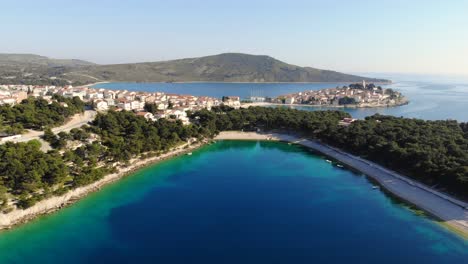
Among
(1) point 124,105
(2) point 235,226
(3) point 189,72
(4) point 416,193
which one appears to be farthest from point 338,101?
(3) point 189,72

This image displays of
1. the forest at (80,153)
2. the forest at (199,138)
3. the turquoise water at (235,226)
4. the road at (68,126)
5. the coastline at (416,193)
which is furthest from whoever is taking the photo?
the road at (68,126)

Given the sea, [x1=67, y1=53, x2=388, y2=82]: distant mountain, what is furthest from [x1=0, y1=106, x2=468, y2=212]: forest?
[x1=67, y1=53, x2=388, y2=82]: distant mountain

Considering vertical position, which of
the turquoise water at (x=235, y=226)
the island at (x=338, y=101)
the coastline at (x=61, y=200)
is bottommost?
the turquoise water at (x=235, y=226)

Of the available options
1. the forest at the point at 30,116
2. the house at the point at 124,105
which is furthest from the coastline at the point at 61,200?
the house at the point at 124,105

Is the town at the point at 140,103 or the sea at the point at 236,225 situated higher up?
the town at the point at 140,103

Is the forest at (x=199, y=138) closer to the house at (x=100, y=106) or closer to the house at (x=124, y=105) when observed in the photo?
the house at (x=100, y=106)

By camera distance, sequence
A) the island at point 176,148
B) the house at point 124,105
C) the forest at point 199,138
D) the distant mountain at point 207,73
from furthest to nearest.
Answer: the distant mountain at point 207,73 < the house at point 124,105 < the forest at point 199,138 < the island at point 176,148

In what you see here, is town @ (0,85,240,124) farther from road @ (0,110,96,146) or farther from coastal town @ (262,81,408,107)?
coastal town @ (262,81,408,107)
